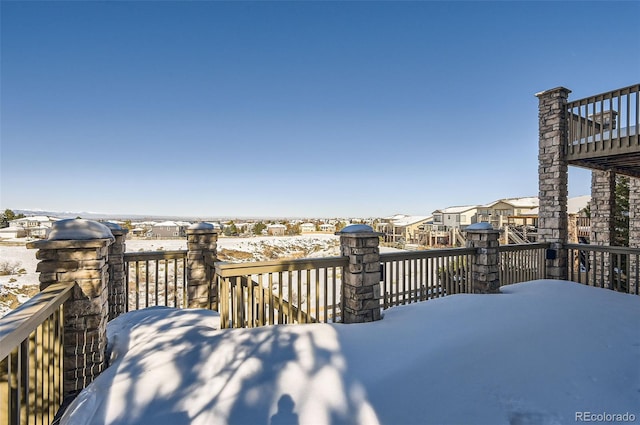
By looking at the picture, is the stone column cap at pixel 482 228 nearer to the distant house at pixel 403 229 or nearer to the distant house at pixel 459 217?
the distant house at pixel 403 229

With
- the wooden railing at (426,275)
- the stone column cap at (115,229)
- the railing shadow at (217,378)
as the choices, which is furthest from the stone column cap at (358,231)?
the stone column cap at (115,229)

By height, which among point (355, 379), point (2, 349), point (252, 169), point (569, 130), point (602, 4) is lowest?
point (355, 379)

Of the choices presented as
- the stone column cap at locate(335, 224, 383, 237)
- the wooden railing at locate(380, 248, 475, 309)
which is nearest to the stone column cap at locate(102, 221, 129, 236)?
the stone column cap at locate(335, 224, 383, 237)

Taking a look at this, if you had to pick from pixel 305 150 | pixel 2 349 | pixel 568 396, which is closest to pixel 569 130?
pixel 568 396

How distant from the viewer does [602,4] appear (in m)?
7.61

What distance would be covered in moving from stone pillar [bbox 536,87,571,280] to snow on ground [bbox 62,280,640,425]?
11.6 ft

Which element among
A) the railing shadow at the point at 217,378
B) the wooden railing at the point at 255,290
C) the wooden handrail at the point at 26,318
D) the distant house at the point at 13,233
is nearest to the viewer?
the wooden handrail at the point at 26,318

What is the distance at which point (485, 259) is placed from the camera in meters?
5.04

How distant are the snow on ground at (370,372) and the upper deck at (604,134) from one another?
4456 millimetres

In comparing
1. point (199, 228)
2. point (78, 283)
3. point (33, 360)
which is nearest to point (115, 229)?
point (199, 228)

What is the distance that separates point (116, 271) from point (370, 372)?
379 cm

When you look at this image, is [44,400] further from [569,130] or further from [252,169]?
[252,169]

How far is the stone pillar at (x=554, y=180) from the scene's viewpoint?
21.5 ft

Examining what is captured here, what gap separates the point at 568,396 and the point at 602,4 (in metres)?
10.8
